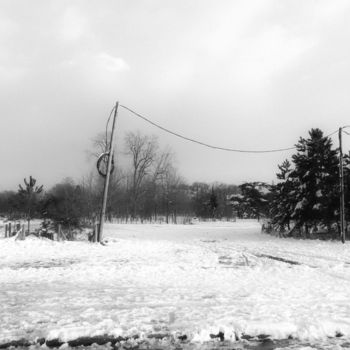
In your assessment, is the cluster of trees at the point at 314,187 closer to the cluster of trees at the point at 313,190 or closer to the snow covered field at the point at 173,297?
the cluster of trees at the point at 313,190

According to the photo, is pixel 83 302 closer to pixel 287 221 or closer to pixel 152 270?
pixel 152 270

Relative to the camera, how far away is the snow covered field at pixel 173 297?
5.23 meters

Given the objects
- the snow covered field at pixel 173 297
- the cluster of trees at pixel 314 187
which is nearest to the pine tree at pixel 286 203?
the cluster of trees at pixel 314 187

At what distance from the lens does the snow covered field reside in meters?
5.23

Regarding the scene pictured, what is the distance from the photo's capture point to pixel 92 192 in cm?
5169

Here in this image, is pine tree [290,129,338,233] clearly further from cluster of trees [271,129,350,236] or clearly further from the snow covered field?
the snow covered field

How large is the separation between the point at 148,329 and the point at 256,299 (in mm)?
2751

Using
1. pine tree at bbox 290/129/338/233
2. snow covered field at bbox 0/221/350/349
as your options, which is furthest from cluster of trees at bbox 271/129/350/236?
snow covered field at bbox 0/221/350/349

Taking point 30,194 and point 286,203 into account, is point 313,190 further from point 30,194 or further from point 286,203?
point 30,194

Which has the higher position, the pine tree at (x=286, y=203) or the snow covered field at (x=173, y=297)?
the pine tree at (x=286, y=203)

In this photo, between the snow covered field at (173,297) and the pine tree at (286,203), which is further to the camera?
the pine tree at (286,203)

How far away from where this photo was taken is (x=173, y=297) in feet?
24.6

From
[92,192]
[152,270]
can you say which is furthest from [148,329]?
[92,192]

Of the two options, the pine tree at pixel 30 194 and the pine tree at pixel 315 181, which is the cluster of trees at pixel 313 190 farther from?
the pine tree at pixel 30 194
